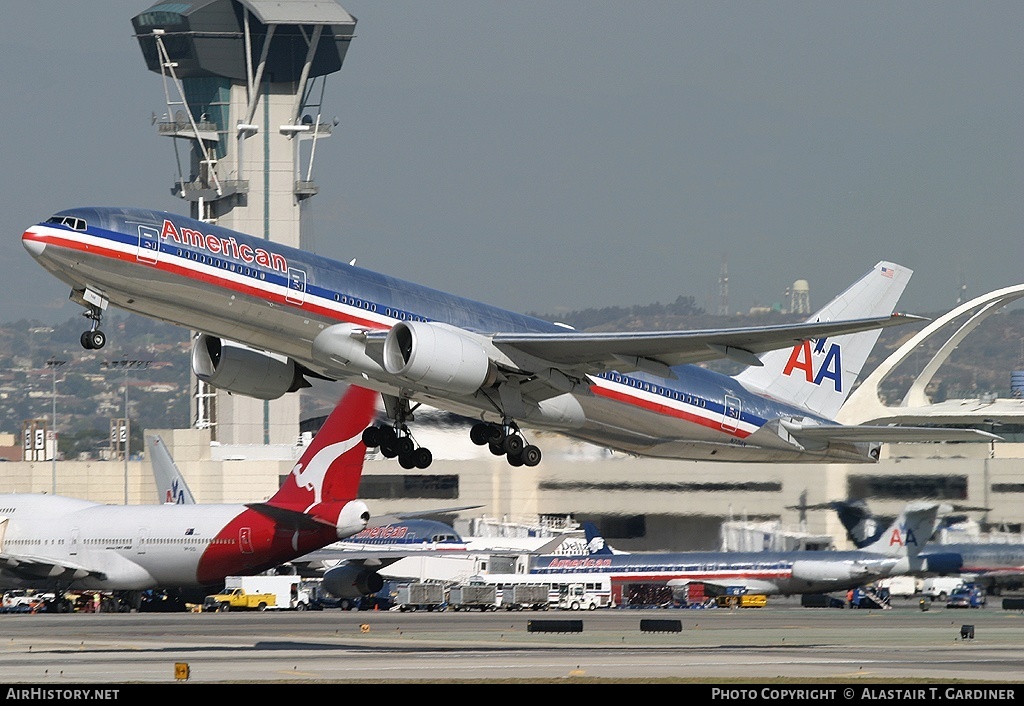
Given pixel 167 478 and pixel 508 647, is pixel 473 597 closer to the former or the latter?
pixel 167 478

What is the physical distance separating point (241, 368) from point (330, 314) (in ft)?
17.9

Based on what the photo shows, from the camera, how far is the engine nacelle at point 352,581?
62281 mm

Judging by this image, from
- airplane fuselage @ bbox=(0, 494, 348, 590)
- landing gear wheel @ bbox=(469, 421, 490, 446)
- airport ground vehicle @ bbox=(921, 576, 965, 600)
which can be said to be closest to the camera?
landing gear wheel @ bbox=(469, 421, 490, 446)

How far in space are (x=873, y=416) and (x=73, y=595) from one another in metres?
76.0

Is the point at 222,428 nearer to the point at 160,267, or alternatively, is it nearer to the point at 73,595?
the point at 73,595

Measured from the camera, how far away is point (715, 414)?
42000 mm

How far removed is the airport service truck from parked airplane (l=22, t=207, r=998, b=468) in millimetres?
19946

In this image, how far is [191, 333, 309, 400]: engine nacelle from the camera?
1567 inches

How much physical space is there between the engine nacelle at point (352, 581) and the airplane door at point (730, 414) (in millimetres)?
24339

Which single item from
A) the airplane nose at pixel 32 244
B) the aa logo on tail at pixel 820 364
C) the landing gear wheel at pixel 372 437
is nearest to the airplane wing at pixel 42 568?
the landing gear wheel at pixel 372 437

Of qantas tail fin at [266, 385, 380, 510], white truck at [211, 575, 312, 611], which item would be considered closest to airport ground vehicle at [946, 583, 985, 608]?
qantas tail fin at [266, 385, 380, 510]

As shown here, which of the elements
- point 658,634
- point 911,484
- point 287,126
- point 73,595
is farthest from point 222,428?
point 658,634

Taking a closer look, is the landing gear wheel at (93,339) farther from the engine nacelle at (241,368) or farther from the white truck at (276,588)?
the white truck at (276,588)

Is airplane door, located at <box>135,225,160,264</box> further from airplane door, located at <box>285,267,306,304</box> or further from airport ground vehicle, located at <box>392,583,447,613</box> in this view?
airport ground vehicle, located at <box>392,583,447,613</box>
